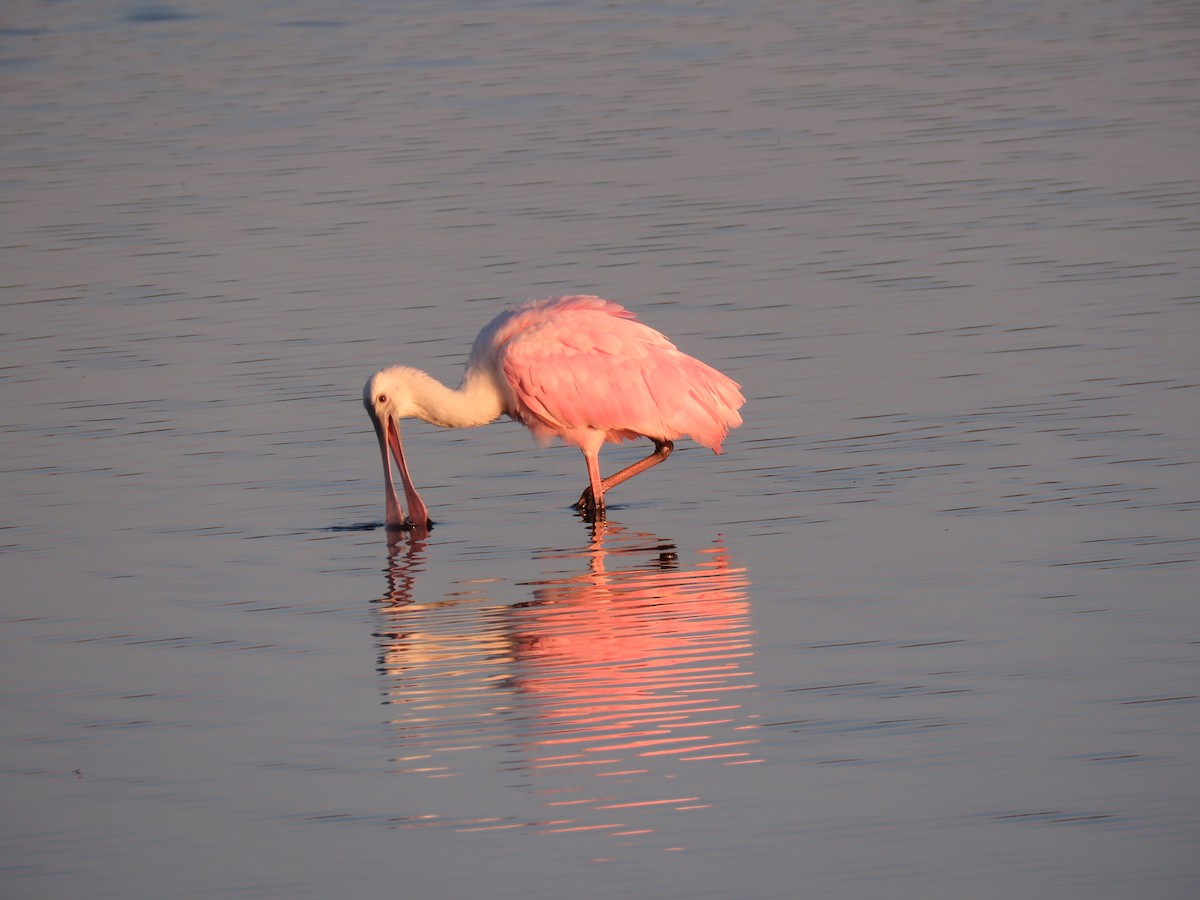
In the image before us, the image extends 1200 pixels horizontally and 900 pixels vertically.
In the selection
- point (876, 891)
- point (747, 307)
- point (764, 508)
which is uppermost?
point (747, 307)

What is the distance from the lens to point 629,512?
426 inches

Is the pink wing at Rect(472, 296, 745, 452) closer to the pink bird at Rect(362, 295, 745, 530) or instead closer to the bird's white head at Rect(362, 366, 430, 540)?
the pink bird at Rect(362, 295, 745, 530)

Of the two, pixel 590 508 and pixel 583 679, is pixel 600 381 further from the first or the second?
pixel 583 679

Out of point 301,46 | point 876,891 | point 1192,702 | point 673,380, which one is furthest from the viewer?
point 301,46

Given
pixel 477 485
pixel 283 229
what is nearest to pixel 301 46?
pixel 283 229

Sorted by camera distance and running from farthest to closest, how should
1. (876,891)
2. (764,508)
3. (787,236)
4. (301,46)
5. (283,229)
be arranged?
(301,46)
(283,229)
(787,236)
(764,508)
(876,891)

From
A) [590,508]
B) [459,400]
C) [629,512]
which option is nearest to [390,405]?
[459,400]

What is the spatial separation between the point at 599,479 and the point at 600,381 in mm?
489

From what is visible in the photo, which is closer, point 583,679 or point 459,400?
point 583,679

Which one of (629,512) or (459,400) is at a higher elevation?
(459,400)

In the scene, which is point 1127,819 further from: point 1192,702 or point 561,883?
point 561,883

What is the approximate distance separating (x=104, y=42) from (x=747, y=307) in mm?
17474

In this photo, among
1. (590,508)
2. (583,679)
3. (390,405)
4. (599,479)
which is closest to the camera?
(583,679)

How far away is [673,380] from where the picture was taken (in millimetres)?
11109
